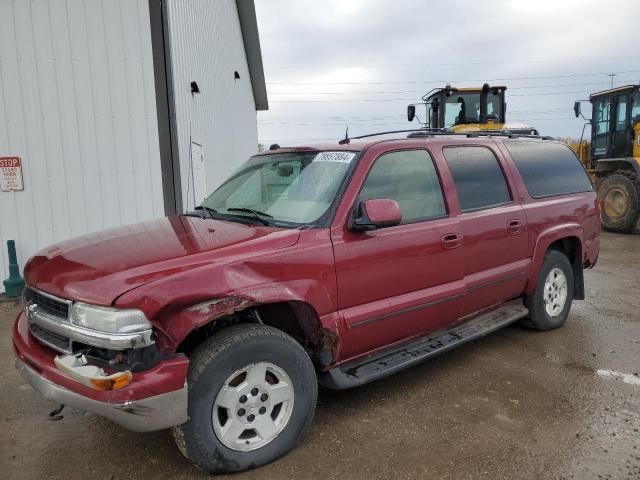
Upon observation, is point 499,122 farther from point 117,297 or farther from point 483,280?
point 117,297

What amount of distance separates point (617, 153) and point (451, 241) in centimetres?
1073

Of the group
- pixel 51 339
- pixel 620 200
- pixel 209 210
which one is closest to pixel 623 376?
pixel 209 210

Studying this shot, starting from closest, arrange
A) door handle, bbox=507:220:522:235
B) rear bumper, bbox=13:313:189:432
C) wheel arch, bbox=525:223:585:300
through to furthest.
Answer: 1. rear bumper, bbox=13:313:189:432
2. door handle, bbox=507:220:522:235
3. wheel arch, bbox=525:223:585:300

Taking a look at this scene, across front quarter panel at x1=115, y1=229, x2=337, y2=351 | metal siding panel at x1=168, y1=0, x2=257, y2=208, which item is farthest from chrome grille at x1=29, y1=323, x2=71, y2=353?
metal siding panel at x1=168, y1=0, x2=257, y2=208

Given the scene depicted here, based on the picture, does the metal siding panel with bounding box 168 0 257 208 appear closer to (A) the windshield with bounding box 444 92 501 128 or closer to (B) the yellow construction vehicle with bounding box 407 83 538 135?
(B) the yellow construction vehicle with bounding box 407 83 538 135

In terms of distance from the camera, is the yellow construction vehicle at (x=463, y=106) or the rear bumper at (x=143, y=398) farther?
the yellow construction vehicle at (x=463, y=106)

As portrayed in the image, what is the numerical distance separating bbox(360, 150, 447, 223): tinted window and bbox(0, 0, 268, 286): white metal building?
4.45 meters

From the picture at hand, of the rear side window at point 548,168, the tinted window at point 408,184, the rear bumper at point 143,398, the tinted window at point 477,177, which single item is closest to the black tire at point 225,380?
the rear bumper at point 143,398

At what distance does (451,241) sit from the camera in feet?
12.5

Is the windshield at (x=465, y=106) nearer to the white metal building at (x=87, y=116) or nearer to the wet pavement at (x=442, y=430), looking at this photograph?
the white metal building at (x=87, y=116)

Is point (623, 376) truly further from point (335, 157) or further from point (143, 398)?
point (143, 398)

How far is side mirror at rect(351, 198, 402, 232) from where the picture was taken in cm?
309

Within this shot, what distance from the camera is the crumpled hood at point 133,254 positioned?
8.34ft

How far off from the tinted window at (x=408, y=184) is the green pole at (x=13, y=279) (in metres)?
5.22
